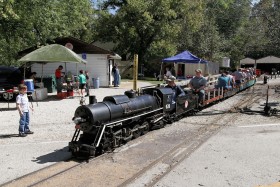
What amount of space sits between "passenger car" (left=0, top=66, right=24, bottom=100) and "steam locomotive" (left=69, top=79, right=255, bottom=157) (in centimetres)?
942

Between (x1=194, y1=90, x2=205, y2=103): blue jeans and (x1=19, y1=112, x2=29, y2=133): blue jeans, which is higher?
(x1=194, y1=90, x2=205, y2=103): blue jeans

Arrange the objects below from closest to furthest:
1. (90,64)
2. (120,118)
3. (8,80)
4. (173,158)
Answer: (173,158) < (120,118) < (8,80) < (90,64)

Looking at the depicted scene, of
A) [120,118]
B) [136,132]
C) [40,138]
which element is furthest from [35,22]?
[120,118]

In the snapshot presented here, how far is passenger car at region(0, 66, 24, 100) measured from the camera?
1817 centimetres

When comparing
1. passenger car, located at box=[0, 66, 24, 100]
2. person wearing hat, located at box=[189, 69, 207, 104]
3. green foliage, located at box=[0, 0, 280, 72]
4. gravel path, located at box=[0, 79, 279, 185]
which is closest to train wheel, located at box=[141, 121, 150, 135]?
gravel path, located at box=[0, 79, 279, 185]

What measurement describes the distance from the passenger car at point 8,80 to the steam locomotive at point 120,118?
9.42 metres

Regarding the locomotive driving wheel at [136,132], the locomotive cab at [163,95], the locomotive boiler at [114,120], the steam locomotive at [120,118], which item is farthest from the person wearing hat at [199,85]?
the locomotive driving wheel at [136,132]

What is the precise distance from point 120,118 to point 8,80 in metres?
11.6

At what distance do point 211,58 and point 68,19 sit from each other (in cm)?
2583

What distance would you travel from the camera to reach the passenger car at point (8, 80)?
715 inches

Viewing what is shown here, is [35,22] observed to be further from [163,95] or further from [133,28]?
[133,28]

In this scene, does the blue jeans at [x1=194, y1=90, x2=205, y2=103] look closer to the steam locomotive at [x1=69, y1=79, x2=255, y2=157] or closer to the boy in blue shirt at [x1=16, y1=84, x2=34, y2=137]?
the steam locomotive at [x1=69, y1=79, x2=255, y2=157]

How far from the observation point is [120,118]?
9.05m

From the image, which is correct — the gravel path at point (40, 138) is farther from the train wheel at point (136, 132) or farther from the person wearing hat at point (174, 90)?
the person wearing hat at point (174, 90)
